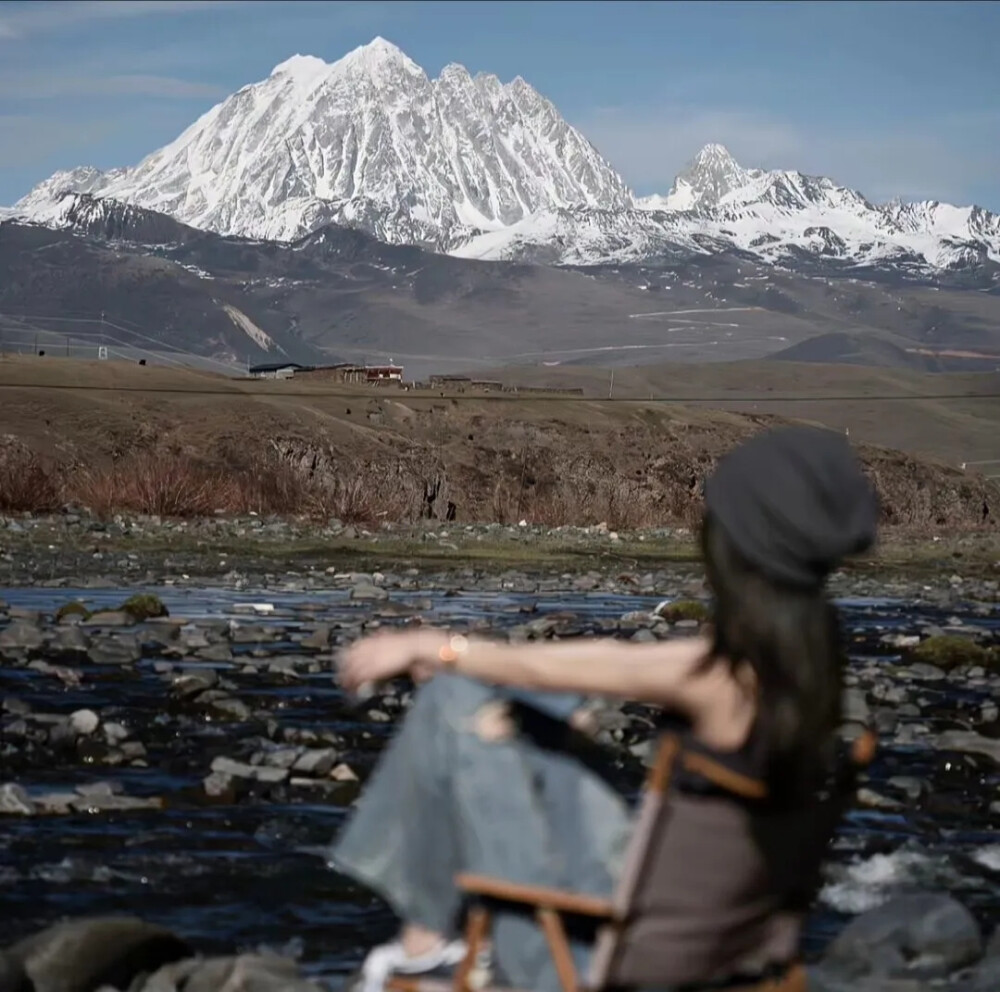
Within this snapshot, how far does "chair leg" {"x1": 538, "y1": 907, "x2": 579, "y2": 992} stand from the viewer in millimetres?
3857

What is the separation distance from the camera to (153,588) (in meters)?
21.1

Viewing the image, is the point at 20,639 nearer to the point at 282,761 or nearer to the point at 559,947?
the point at 282,761

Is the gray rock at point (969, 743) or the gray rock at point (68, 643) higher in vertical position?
the gray rock at point (68, 643)

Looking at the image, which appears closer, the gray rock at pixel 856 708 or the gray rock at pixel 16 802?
the gray rock at pixel 16 802

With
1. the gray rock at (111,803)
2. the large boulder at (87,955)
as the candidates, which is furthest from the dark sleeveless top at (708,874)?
the gray rock at (111,803)

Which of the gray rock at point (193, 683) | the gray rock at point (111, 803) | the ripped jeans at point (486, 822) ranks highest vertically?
the ripped jeans at point (486, 822)

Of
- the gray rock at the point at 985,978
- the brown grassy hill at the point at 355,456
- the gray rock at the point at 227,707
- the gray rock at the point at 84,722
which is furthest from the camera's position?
the brown grassy hill at the point at 355,456

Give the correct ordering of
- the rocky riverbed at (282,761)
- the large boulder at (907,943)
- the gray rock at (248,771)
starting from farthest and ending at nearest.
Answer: the gray rock at (248,771) → the rocky riverbed at (282,761) → the large boulder at (907,943)

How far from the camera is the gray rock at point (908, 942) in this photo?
6.91m

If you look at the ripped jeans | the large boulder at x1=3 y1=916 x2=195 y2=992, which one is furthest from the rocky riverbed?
the ripped jeans

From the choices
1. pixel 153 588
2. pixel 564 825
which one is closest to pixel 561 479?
pixel 153 588

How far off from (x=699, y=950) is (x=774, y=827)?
0.98 feet

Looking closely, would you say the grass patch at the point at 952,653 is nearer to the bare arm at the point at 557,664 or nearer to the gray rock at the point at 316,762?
the gray rock at the point at 316,762

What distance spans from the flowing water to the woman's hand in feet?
9.77
